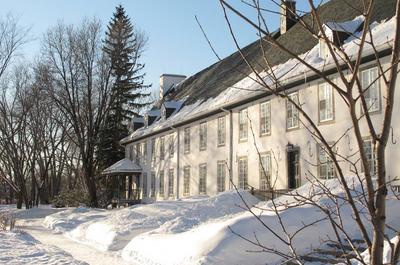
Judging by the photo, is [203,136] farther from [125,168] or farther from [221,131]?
[125,168]

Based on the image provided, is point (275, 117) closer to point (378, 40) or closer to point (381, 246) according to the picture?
point (378, 40)

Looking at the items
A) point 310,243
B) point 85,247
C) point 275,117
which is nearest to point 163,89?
point 275,117

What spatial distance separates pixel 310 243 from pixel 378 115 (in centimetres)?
573

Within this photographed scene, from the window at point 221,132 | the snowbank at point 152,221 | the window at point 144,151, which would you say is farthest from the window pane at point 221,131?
the window at point 144,151

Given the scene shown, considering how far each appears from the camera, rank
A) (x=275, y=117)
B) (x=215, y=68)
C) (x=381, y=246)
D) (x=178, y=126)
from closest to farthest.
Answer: (x=381, y=246) < (x=275, y=117) < (x=178, y=126) < (x=215, y=68)

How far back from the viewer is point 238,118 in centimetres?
2591

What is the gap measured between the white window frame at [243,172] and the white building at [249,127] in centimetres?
5

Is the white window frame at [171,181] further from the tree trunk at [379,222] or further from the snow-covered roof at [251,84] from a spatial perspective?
the tree trunk at [379,222]

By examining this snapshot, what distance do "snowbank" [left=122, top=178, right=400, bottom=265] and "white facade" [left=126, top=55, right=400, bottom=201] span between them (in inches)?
59.7

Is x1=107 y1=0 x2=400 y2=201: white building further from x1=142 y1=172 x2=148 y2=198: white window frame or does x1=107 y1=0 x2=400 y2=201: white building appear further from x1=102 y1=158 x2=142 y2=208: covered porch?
x1=102 y1=158 x2=142 y2=208: covered porch

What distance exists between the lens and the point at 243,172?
25.2 m

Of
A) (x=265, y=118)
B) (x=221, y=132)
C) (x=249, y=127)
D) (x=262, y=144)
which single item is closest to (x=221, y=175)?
(x=221, y=132)

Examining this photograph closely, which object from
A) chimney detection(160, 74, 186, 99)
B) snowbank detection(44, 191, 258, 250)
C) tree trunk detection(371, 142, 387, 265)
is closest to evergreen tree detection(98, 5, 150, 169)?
chimney detection(160, 74, 186, 99)

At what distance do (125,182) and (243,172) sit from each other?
70.7ft
